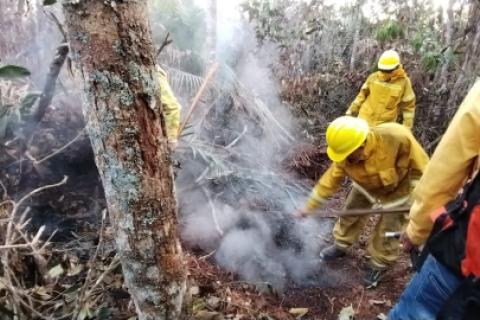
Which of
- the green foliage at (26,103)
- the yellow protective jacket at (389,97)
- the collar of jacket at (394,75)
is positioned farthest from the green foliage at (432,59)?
the green foliage at (26,103)

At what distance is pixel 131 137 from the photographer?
4.76 feet

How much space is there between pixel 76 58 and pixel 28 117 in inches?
100

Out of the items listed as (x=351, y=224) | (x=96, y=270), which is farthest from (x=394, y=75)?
(x=96, y=270)

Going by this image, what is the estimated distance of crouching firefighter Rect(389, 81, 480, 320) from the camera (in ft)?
4.91

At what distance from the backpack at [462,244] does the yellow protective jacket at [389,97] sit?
337cm

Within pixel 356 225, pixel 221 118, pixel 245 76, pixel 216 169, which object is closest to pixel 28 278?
pixel 216 169

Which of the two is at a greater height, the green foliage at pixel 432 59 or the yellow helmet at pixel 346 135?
the green foliage at pixel 432 59

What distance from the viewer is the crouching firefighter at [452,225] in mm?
1498

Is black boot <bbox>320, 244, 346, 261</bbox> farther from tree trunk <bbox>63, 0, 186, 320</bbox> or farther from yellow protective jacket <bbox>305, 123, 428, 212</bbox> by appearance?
tree trunk <bbox>63, 0, 186, 320</bbox>

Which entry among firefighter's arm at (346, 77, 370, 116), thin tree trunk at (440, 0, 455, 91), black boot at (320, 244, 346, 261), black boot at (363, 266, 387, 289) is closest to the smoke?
black boot at (320, 244, 346, 261)

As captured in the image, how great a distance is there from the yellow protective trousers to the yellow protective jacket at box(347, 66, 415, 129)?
65.1 inches

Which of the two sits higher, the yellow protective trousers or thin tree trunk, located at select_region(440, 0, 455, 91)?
thin tree trunk, located at select_region(440, 0, 455, 91)

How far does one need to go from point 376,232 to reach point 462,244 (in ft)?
6.28

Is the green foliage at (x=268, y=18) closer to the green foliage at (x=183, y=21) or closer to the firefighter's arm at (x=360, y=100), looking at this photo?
the green foliage at (x=183, y=21)
